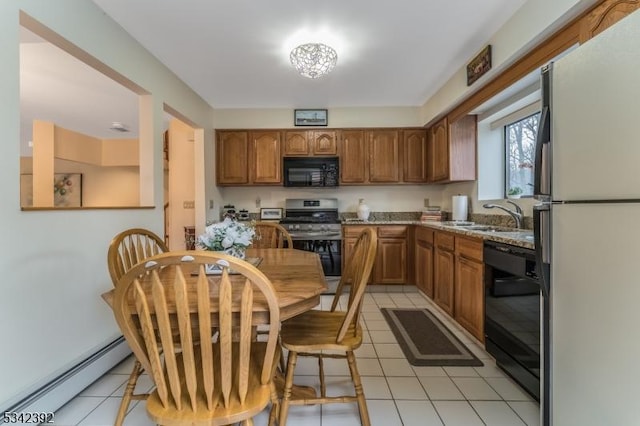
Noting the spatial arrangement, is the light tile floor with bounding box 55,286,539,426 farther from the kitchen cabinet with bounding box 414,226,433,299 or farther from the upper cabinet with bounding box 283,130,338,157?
Answer: the upper cabinet with bounding box 283,130,338,157

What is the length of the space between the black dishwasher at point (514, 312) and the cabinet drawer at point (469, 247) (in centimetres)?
9

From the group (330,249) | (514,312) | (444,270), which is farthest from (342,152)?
(514,312)

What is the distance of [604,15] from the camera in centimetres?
148

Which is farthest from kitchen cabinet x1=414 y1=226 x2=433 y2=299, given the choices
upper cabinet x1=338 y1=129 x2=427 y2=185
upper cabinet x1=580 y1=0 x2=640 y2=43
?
upper cabinet x1=580 y1=0 x2=640 y2=43

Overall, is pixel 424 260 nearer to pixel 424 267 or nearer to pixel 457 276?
pixel 424 267

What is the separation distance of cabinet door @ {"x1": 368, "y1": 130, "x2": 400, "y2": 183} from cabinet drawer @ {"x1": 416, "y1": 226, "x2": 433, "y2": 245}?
82cm

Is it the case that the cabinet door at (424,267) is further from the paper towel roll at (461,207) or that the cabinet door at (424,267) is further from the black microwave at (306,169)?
the black microwave at (306,169)

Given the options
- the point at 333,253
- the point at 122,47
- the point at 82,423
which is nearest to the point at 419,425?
the point at 82,423

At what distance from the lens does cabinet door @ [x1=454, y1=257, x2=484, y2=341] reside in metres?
2.21

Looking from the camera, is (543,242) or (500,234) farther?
(500,234)

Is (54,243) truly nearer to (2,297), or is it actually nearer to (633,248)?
(2,297)

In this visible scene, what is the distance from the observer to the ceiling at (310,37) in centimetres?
199

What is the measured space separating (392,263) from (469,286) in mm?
1370

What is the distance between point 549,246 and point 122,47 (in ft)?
9.49
